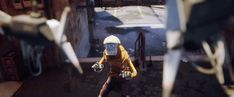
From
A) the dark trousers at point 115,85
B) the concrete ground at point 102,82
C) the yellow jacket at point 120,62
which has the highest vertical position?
the yellow jacket at point 120,62

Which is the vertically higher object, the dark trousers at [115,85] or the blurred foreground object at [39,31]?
the blurred foreground object at [39,31]

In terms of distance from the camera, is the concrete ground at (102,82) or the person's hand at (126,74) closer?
the person's hand at (126,74)

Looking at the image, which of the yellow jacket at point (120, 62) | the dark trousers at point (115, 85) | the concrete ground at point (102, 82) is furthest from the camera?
the concrete ground at point (102, 82)

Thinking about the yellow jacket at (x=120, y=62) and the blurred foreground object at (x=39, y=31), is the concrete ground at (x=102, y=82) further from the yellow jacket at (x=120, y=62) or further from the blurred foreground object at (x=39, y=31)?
the blurred foreground object at (x=39, y=31)

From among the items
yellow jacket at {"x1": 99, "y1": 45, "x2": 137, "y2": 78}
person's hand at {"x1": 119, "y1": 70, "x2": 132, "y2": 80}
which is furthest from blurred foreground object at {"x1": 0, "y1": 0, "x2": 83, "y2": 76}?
yellow jacket at {"x1": 99, "y1": 45, "x2": 137, "y2": 78}

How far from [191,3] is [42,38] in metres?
1.21

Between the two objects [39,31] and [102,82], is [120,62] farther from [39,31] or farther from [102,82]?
[39,31]

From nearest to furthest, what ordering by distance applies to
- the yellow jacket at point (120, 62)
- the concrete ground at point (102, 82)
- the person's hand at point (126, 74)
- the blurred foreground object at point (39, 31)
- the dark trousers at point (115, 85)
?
the blurred foreground object at point (39, 31)
the person's hand at point (126, 74)
the yellow jacket at point (120, 62)
the dark trousers at point (115, 85)
the concrete ground at point (102, 82)

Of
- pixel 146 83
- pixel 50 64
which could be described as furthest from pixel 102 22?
pixel 146 83

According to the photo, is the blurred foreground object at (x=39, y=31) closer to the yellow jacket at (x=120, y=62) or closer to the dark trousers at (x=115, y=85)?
the yellow jacket at (x=120, y=62)

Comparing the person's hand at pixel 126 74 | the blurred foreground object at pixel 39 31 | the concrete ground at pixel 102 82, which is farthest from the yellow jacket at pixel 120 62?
the blurred foreground object at pixel 39 31

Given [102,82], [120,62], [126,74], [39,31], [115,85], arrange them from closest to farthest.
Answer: [39,31], [126,74], [120,62], [115,85], [102,82]

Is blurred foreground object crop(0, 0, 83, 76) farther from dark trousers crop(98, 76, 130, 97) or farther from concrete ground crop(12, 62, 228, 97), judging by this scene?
concrete ground crop(12, 62, 228, 97)

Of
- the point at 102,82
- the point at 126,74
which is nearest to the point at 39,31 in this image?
the point at 126,74
